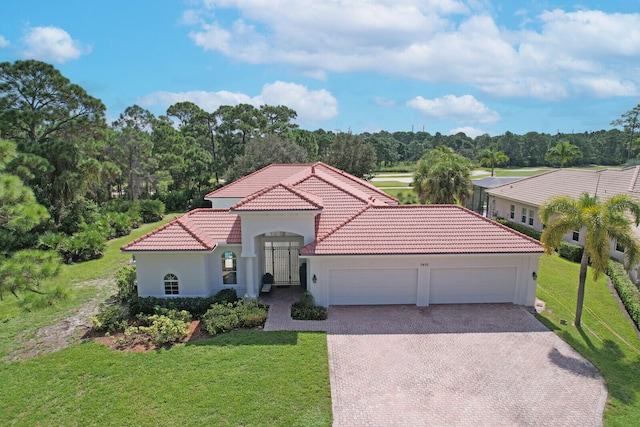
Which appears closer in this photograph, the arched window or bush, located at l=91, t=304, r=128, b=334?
bush, located at l=91, t=304, r=128, b=334

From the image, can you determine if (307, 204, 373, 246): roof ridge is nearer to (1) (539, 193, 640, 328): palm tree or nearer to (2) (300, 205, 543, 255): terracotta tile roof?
(2) (300, 205, 543, 255): terracotta tile roof

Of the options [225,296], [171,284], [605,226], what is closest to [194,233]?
[171,284]

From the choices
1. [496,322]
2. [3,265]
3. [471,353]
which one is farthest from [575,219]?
[3,265]

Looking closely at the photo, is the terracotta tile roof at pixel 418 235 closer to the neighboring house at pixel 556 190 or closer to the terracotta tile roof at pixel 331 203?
the terracotta tile roof at pixel 331 203

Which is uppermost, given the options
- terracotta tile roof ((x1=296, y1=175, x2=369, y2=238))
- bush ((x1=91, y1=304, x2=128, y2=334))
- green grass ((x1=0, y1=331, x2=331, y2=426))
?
terracotta tile roof ((x1=296, y1=175, x2=369, y2=238))

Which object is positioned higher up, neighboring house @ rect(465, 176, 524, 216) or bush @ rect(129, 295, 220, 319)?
neighboring house @ rect(465, 176, 524, 216)

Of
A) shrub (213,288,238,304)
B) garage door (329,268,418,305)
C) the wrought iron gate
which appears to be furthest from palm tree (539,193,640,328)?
shrub (213,288,238,304)
